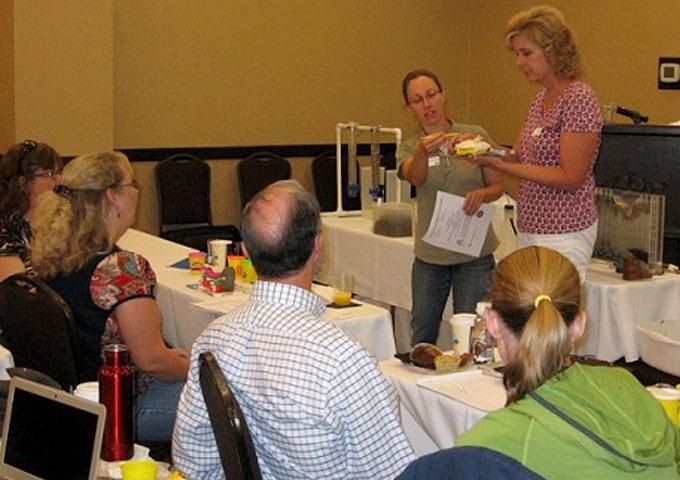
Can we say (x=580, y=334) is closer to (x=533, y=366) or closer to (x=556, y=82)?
(x=533, y=366)

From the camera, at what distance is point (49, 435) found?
2.26m

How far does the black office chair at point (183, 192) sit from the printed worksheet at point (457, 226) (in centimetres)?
314

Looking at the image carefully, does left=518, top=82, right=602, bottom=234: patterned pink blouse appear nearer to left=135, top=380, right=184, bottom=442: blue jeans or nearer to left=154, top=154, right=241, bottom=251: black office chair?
left=135, top=380, right=184, bottom=442: blue jeans

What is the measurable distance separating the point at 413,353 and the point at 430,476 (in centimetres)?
163

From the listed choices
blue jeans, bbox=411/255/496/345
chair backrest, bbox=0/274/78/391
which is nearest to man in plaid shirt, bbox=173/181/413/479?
chair backrest, bbox=0/274/78/391

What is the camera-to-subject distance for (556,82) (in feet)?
12.8

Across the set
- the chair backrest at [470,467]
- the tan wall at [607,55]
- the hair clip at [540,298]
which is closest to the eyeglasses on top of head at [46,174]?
the hair clip at [540,298]

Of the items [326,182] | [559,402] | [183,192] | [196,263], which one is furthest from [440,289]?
[326,182]

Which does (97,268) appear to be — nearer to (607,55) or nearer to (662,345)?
(662,345)

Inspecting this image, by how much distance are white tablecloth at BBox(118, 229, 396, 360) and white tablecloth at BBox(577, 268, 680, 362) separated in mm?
781

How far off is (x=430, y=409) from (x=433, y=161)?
5.86 ft

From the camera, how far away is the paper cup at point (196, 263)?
175 inches

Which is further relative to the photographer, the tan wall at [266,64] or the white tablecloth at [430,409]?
the tan wall at [266,64]

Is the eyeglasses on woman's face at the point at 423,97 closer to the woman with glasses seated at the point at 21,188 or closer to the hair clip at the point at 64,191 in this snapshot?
the woman with glasses seated at the point at 21,188
